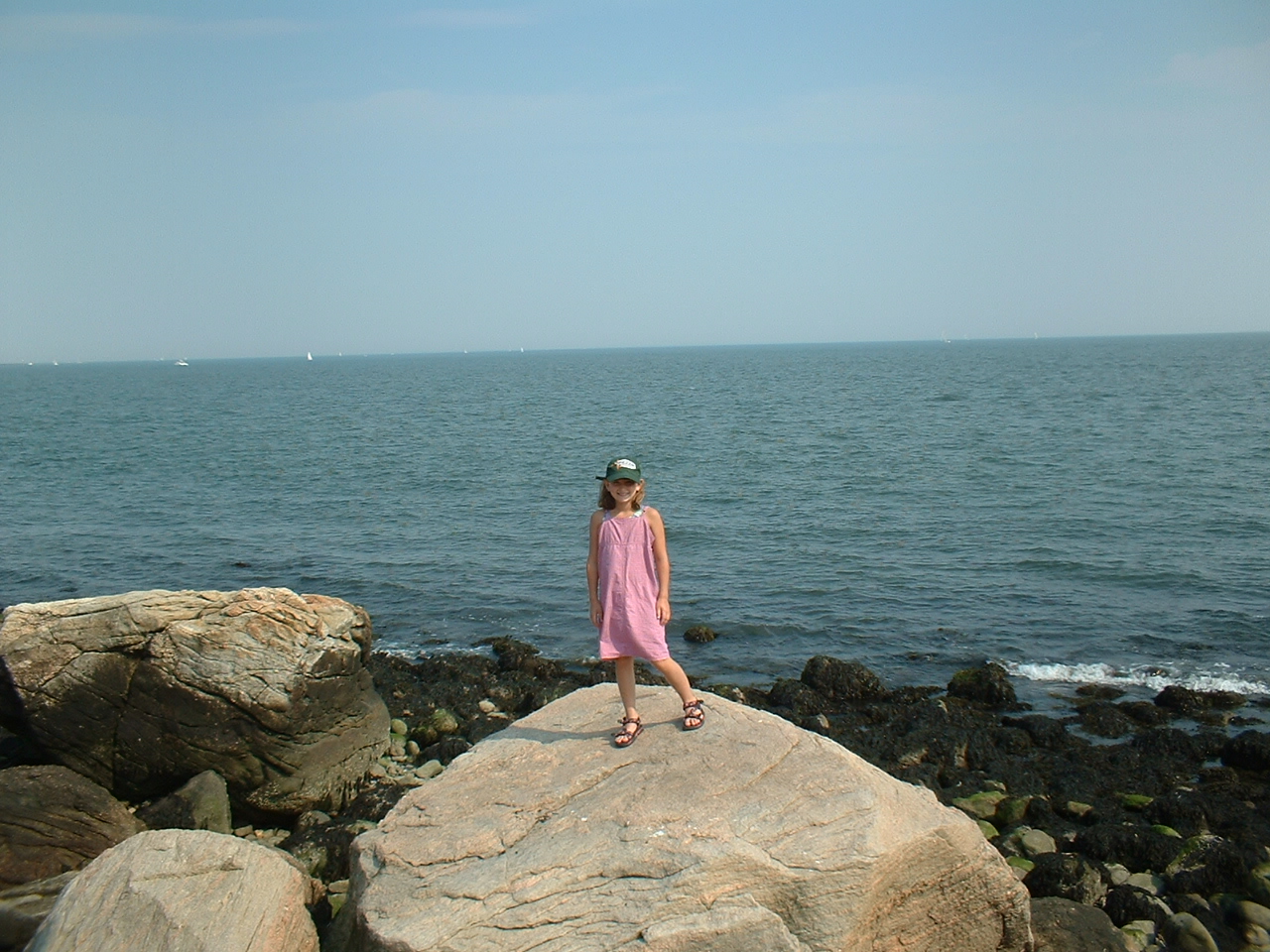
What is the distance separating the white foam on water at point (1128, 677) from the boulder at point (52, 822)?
50.1ft

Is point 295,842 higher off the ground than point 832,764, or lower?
lower

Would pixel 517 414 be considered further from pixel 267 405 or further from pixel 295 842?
pixel 295 842

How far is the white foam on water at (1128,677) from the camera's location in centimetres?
1802

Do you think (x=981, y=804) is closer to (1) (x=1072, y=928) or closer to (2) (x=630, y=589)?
Answer: (1) (x=1072, y=928)

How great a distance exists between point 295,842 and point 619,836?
5713 millimetres

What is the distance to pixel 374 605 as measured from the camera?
80.8 feet

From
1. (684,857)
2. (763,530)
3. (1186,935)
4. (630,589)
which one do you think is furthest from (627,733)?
(763,530)

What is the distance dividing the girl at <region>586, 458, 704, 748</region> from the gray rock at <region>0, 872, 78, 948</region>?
4.78 metres

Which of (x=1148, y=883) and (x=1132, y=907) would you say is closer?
(x=1132, y=907)

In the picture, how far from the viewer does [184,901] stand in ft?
23.5

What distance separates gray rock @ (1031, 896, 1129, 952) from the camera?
8945 mm

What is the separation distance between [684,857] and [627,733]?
1.79 meters

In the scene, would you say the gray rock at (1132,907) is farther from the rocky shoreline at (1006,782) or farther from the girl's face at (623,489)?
the girl's face at (623,489)

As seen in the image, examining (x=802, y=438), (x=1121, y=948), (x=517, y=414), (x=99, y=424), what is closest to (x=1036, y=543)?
(x=1121, y=948)
